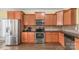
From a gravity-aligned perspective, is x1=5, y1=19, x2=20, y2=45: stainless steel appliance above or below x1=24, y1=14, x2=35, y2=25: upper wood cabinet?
below

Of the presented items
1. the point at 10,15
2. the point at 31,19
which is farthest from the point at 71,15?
the point at 10,15

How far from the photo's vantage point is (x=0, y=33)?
69.7 inches

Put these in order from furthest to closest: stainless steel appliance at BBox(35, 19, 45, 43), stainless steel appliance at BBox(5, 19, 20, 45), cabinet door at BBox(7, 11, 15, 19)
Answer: stainless steel appliance at BBox(35, 19, 45, 43)
stainless steel appliance at BBox(5, 19, 20, 45)
cabinet door at BBox(7, 11, 15, 19)

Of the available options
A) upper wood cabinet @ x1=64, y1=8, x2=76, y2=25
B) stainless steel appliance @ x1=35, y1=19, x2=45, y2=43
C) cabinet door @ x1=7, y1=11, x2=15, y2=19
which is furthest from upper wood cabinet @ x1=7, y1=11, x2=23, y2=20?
upper wood cabinet @ x1=64, y1=8, x2=76, y2=25

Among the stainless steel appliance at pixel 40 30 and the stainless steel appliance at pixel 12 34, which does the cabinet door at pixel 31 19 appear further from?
the stainless steel appliance at pixel 12 34

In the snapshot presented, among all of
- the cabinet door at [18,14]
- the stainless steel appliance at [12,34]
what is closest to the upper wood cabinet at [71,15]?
the cabinet door at [18,14]

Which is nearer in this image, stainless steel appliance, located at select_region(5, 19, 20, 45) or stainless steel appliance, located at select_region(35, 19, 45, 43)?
stainless steel appliance, located at select_region(5, 19, 20, 45)

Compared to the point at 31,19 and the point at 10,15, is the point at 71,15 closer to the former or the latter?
the point at 31,19

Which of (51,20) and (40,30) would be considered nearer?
(51,20)

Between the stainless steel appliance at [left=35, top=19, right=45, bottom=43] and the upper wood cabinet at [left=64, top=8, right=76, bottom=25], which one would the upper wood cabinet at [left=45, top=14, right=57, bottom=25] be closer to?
the stainless steel appliance at [left=35, top=19, right=45, bottom=43]

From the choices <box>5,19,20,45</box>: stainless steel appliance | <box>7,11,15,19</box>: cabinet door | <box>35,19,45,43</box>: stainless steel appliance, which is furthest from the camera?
<box>35,19,45,43</box>: stainless steel appliance
